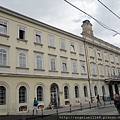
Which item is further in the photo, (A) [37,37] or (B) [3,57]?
(A) [37,37]

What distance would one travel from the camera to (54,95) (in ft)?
74.2

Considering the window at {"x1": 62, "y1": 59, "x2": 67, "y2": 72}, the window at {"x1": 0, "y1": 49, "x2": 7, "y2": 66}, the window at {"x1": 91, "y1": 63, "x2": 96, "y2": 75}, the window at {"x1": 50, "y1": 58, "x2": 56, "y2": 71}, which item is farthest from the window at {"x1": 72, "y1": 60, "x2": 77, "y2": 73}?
the window at {"x1": 0, "y1": 49, "x2": 7, "y2": 66}

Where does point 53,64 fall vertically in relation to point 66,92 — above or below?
above

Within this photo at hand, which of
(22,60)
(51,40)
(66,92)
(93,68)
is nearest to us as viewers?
(22,60)

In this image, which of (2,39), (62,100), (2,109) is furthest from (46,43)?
(2,109)

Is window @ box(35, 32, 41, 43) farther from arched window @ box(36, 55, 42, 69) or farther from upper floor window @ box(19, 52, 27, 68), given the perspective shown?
upper floor window @ box(19, 52, 27, 68)

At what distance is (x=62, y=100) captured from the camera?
23.1 m

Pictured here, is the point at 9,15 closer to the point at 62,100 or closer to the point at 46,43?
the point at 46,43

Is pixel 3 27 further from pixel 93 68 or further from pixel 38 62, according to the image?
pixel 93 68

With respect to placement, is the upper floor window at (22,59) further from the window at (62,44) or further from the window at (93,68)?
the window at (93,68)

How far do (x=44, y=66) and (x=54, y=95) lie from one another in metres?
4.41

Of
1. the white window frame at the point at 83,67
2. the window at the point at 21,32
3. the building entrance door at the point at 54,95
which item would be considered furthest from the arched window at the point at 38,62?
the white window frame at the point at 83,67

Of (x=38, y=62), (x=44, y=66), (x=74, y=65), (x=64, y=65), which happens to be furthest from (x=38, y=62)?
(x=74, y=65)

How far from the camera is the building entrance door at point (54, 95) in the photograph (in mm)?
22250
